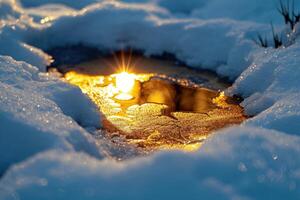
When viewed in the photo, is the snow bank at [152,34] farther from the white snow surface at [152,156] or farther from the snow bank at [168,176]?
the snow bank at [168,176]

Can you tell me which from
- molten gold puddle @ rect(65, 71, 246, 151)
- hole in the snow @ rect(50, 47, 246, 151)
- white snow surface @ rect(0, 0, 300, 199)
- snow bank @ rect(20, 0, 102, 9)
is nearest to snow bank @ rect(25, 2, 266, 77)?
white snow surface @ rect(0, 0, 300, 199)

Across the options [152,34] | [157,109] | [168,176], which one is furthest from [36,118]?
[152,34]

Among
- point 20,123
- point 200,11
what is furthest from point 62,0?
point 20,123

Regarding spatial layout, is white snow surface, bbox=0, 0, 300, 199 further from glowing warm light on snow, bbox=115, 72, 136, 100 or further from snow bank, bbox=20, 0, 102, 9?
snow bank, bbox=20, 0, 102, 9

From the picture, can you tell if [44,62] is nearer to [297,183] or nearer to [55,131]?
[55,131]

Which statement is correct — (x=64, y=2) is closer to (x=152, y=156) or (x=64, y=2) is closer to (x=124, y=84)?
(x=124, y=84)
